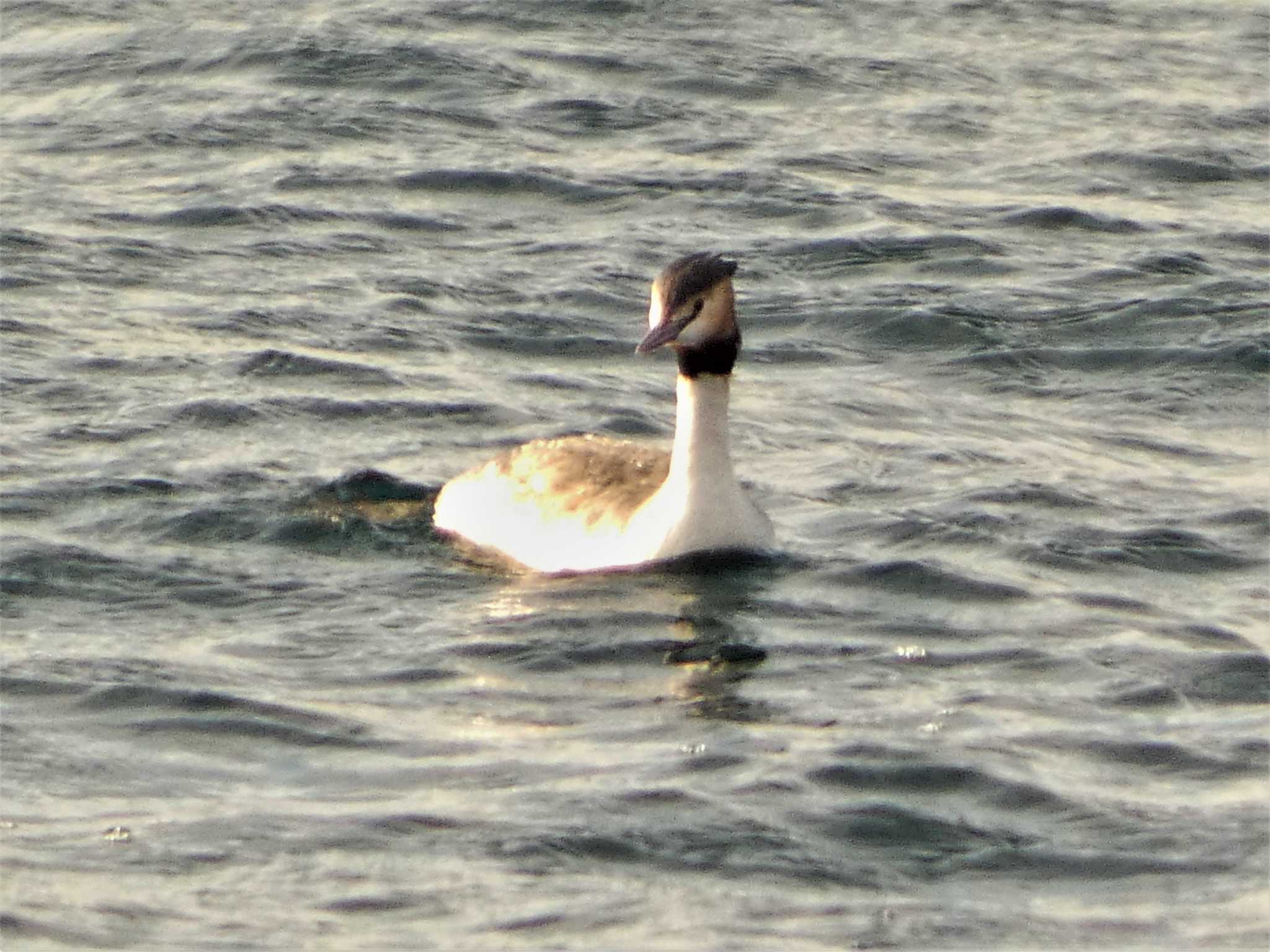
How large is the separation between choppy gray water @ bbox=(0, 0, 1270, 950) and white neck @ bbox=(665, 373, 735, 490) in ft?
1.39

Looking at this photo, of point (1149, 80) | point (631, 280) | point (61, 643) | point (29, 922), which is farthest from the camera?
point (1149, 80)

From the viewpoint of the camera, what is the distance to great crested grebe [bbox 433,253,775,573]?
1215cm

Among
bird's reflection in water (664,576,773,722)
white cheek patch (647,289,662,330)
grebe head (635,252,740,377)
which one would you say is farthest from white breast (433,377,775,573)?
white cheek patch (647,289,662,330)

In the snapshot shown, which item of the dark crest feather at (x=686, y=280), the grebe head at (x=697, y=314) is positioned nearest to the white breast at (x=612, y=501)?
the grebe head at (x=697, y=314)

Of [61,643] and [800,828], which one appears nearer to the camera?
[800,828]

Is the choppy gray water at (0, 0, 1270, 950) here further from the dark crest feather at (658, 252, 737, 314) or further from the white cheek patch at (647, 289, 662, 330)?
the dark crest feather at (658, 252, 737, 314)

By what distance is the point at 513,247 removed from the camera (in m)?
17.8

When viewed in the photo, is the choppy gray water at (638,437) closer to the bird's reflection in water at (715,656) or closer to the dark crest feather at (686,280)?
the bird's reflection in water at (715,656)

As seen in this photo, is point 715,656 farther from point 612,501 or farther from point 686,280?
point 686,280

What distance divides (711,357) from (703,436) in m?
0.37

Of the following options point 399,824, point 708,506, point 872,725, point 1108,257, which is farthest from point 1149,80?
point 399,824

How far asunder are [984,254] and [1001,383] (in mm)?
2535

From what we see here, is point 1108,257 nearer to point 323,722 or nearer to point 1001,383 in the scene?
point 1001,383

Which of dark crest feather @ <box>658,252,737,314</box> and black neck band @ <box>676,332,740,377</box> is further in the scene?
black neck band @ <box>676,332,740,377</box>
